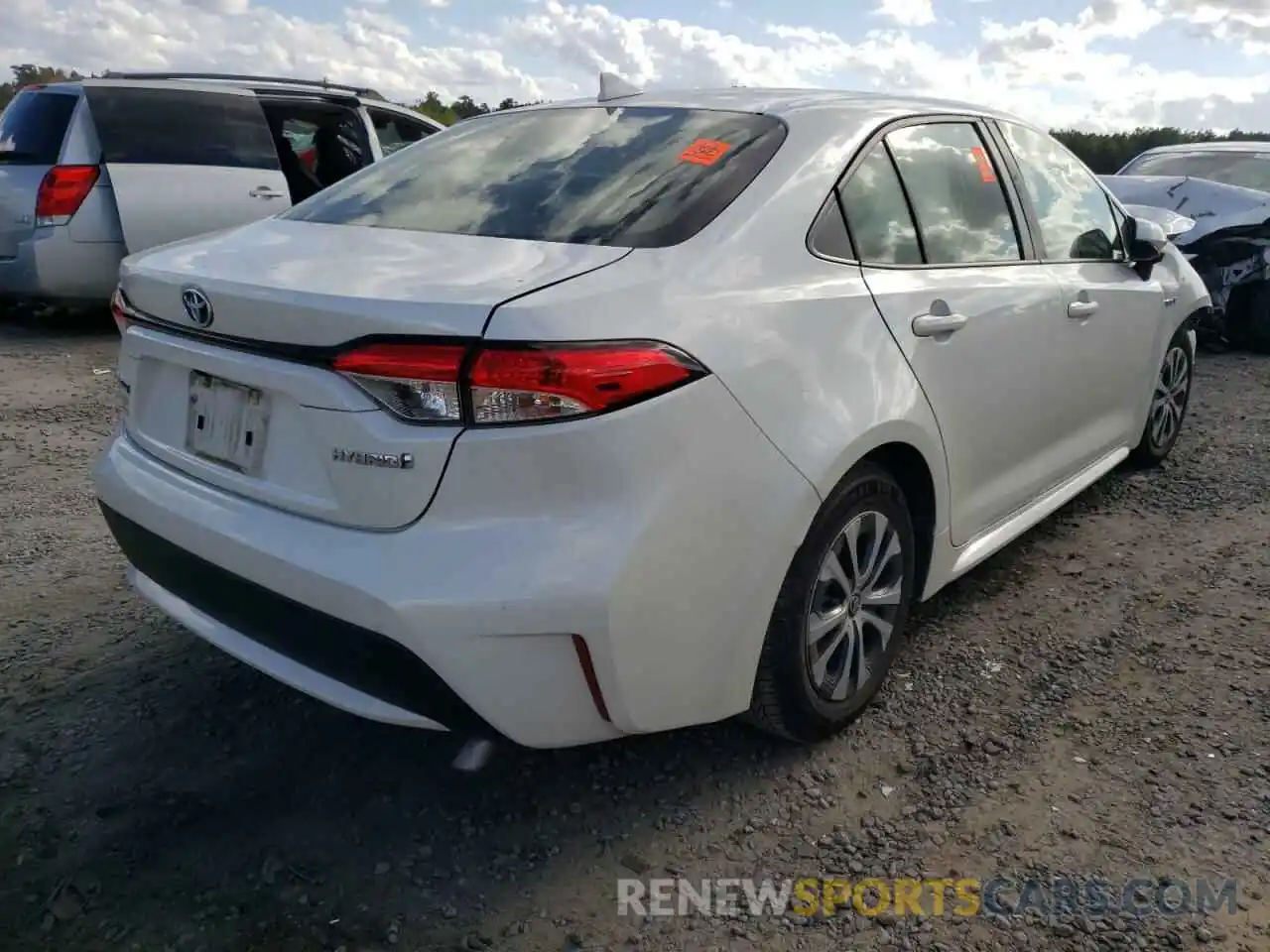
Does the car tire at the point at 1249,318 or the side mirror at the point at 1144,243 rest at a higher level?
the side mirror at the point at 1144,243

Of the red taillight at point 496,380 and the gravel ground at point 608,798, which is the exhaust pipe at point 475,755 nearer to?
the gravel ground at point 608,798

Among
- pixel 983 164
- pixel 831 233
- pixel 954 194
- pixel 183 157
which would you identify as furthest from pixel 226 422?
pixel 183 157

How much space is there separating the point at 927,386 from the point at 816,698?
32.0 inches

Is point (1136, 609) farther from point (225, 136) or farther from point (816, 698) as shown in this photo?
point (225, 136)

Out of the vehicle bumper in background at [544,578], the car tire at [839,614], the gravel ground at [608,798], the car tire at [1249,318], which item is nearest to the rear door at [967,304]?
the car tire at [839,614]

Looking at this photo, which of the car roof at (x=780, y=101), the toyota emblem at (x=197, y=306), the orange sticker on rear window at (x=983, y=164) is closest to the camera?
the toyota emblem at (x=197, y=306)

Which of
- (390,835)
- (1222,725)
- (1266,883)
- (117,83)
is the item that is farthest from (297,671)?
(117,83)

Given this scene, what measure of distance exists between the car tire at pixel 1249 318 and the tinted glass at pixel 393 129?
243 inches

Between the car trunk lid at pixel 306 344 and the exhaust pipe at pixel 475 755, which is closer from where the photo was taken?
the car trunk lid at pixel 306 344

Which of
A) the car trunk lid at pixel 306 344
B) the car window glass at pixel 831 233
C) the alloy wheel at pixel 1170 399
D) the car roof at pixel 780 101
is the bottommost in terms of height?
the alloy wheel at pixel 1170 399

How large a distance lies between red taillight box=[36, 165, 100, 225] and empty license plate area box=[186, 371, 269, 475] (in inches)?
208

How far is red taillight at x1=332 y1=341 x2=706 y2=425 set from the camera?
6.21 feet

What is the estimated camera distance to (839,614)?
2.58 m

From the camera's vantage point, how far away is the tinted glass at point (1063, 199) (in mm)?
3488
